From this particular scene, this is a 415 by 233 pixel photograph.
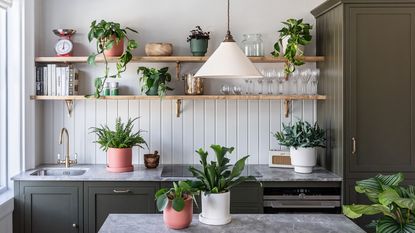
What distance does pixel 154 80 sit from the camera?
3688mm

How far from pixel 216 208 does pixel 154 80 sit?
1806mm

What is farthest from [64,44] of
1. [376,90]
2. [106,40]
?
[376,90]

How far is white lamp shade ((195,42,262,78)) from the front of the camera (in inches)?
86.8

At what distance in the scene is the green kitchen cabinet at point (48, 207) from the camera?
3.38 m

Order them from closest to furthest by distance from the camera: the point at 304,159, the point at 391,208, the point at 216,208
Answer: the point at 391,208, the point at 216,208, the point at 304,159

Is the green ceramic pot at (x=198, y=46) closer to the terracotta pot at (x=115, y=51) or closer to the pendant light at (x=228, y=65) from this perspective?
the terracotta pot at (x=115, y=51)

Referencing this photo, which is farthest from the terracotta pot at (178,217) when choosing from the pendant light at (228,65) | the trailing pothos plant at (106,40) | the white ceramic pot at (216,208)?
the trailing pothos plant at (106,40)

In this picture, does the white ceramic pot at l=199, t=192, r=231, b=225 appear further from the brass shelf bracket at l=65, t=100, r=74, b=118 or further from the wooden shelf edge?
the brass shelf bracket at l=65, t=100, r=74, b=118

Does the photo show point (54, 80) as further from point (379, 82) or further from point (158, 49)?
point (379, 82)

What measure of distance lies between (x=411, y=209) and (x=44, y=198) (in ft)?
8.92

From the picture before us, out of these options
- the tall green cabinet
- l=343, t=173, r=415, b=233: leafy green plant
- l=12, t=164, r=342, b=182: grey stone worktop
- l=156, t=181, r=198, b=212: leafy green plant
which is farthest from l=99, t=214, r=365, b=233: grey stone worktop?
the tall green cabinet

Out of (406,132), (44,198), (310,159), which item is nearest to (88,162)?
(44,198)

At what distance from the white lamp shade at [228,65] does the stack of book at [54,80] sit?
192cm

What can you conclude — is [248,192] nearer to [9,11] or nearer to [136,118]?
[136,118]
